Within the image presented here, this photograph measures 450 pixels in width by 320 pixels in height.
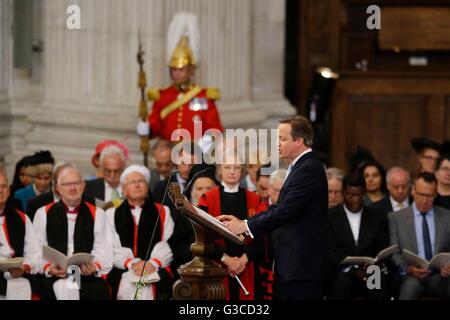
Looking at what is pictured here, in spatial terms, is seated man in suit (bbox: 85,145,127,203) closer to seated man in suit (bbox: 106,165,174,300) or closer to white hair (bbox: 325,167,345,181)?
seated man in suit (bbox: 106,165,174,300)

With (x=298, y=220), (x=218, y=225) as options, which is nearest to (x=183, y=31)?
(x=298, y=220)

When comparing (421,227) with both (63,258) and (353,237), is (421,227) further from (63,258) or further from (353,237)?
(63,258)

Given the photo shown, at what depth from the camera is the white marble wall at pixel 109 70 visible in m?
14.6

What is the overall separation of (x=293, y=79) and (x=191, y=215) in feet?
25.6

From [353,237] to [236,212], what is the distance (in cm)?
122

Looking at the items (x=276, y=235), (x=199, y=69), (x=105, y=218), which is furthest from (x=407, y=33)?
(x=276, y=235)

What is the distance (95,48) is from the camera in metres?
14.6

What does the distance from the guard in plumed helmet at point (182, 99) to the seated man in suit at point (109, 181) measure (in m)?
1.15

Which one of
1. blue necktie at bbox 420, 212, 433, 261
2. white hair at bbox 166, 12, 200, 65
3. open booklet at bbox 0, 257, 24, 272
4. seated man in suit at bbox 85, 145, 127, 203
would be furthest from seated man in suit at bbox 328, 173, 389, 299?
white hair at bbox 166, 12, 200, 65

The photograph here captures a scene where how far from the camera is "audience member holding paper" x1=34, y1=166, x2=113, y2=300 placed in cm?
1136

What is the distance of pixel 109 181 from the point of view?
42.4ft

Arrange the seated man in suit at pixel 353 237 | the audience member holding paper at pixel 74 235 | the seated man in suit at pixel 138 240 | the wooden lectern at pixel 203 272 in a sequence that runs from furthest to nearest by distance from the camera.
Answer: the seated man in suit at pixel 353 237
the seated man in suit at pixel 138 240
the audience member holding paper at pixel 74 235
the wooden lectern at pixel 203 272

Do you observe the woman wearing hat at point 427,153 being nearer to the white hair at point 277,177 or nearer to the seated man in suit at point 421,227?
the seated man in suit at point 421,227

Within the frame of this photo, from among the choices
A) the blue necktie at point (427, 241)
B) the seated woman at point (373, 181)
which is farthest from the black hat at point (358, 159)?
the blue necktie at point (427, 241)
